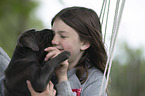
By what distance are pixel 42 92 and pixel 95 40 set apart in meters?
Result: 0.50

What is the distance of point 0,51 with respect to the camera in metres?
1.40

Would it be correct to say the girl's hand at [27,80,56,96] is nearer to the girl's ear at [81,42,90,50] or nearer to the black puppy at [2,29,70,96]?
the black puppy at [2,29,70,96]

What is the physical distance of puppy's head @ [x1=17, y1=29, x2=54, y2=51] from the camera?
3.76 ft

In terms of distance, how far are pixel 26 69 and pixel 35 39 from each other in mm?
197

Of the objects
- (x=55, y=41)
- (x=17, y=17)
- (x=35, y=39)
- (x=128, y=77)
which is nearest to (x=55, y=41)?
(x=55, y=41)

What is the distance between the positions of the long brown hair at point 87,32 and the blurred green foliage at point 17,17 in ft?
20.4

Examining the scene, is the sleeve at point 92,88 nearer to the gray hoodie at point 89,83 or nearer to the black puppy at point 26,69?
the gray hoodie at point 89,83

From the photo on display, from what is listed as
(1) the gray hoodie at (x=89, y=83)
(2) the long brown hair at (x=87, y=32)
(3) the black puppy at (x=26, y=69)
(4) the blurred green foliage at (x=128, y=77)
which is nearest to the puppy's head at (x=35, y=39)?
(3) the black puppy at (x=26, y=69)

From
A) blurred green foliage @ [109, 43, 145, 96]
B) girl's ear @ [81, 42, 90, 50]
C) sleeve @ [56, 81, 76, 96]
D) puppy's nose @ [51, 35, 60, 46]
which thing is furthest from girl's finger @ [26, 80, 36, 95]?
blurred green foliage @ [109, 43, 145, 96]

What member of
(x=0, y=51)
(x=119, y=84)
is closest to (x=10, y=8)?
(x=119, y=84)

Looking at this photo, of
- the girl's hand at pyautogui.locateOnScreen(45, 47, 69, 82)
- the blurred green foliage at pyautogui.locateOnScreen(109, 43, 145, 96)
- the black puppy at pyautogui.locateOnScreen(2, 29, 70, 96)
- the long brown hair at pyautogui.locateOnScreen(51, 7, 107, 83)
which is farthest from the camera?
the blurred green foliage at pyautogui.locateOnScreen(109, 43, 145, 96)

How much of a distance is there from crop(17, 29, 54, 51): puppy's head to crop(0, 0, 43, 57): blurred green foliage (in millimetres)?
6305

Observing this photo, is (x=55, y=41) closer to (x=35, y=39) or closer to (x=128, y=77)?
(x=35, y=39)

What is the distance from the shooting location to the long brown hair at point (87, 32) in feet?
4.42
